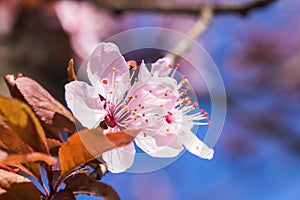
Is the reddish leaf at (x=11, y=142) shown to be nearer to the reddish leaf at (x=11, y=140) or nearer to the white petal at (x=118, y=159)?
the reddish leaf at (x=11, y=140)

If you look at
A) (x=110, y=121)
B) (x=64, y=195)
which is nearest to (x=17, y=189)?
(x=64, y=195)

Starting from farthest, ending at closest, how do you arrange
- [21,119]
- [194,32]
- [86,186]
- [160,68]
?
[194,32]
[160,68]
[86,186]
[21,119]

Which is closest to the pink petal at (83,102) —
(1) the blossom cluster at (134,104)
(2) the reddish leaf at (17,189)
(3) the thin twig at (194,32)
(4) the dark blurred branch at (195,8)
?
(1) the blossom cluster at (134,104)

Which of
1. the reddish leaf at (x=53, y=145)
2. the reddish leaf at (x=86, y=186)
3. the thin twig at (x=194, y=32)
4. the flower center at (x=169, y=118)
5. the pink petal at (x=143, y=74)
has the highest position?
the thin twig at (x=194, y=32)

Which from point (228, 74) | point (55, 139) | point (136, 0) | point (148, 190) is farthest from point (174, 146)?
point (148, 190)

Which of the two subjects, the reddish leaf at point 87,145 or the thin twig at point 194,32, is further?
the thin twig at point 194,32

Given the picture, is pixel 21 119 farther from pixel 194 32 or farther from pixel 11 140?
pixel 194 32

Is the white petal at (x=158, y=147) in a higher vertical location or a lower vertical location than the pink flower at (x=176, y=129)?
lower
